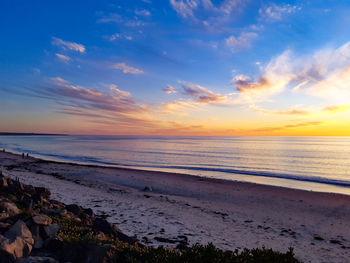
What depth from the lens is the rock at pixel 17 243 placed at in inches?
216

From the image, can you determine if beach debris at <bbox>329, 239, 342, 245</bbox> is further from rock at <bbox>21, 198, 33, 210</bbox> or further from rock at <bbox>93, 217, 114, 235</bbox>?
rock at <bbox>21, 198, 33, 210</bbox>

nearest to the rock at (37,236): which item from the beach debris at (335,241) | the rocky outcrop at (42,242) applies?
the rocky outcrop at (42,242)

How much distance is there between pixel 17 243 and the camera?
5.85 metres

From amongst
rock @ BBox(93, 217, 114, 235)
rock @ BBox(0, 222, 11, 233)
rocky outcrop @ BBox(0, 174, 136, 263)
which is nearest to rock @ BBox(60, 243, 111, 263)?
rocky outcrop @ BBox(0, 174, 136, 263)

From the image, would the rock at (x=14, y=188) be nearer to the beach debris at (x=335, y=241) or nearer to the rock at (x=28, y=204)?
the rock at (x=28, y=204)

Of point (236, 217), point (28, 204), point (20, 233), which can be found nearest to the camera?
point (20, 233)

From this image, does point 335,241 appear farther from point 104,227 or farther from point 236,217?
point 104,227

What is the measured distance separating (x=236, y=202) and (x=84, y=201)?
42.2 feet

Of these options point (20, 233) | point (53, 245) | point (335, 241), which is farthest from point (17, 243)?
point (335, 241)

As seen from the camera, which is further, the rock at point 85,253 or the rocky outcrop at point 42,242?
the rock at point 85,253

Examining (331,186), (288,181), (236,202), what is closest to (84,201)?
(236,202)

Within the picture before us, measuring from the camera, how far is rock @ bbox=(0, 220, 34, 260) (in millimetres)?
5488

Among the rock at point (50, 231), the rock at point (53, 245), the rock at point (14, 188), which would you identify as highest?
the rock at point (50, 231)

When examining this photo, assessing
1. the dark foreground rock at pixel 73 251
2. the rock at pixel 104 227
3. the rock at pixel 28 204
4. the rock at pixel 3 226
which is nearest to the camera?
the dark foreground rock at pixel 73 251
